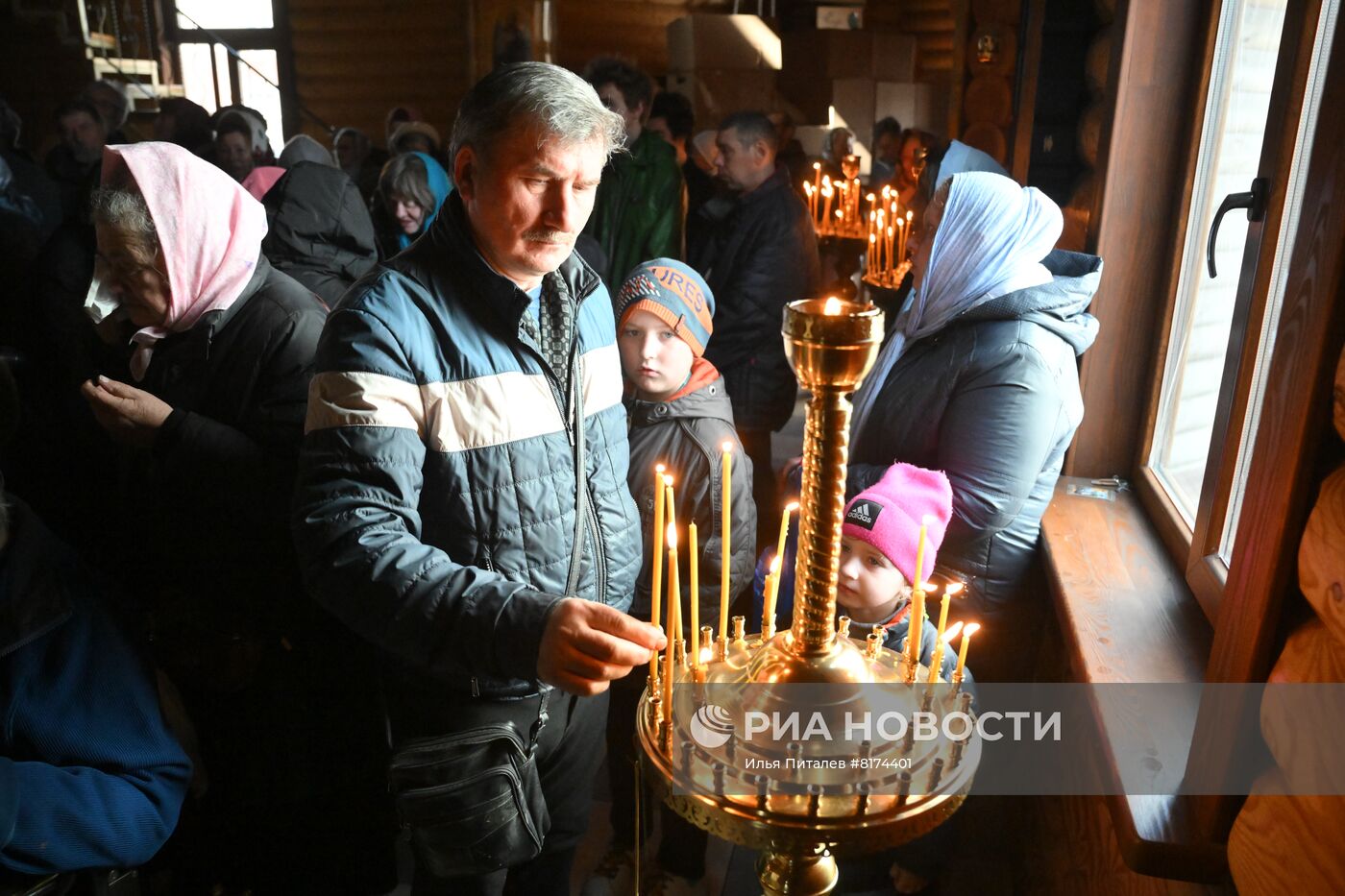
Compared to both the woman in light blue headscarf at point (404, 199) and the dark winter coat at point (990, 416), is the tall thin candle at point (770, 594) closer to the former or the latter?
the dark winter coat at point (990, 416)

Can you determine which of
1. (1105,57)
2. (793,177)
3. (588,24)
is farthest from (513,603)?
(588,24)

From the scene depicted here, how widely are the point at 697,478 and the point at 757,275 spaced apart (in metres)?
1.76

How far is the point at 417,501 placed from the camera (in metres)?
1.60

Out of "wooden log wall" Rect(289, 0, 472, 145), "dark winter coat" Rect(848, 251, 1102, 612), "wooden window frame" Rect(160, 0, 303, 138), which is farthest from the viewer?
"wooden window frame" Rect(160, 0, 303, 138)

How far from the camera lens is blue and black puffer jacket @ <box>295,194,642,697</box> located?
1.44 m

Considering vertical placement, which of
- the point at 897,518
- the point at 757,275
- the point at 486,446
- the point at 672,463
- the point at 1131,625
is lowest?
the point at 1131,625

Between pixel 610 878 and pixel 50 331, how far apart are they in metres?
2.66

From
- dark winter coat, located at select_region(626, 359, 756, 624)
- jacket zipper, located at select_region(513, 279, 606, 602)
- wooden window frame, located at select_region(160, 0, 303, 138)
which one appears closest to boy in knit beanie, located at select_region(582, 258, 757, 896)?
dark winter coat, located at select_region(626, 359, 756, 624)

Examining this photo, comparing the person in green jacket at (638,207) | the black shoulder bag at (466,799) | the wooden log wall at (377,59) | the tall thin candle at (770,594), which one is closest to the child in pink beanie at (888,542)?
the black shoulder bag at (466,799)

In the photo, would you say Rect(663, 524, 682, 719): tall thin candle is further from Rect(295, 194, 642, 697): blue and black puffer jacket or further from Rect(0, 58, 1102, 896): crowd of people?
Rect(295, 194, 642, 697): blue and black puffer jacket

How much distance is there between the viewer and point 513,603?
135 cm

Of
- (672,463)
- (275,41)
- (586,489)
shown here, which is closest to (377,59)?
(275,41)

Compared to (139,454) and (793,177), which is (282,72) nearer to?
(793,177)

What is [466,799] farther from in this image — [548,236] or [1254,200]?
[1254,200]
